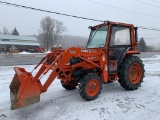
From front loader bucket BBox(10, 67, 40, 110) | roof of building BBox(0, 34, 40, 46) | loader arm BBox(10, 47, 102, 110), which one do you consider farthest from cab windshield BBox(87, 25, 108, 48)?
roof of building BBox(0, 34, 40, 46)

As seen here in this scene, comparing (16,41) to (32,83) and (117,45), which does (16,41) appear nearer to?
(117,45)

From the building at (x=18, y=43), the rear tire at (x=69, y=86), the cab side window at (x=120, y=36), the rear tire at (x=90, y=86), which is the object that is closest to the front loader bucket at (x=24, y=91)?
the rear tire at (x=90, y=86)

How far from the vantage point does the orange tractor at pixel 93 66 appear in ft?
17.7

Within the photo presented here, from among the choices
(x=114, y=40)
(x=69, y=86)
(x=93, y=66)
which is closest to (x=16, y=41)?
(x=69, y=86)

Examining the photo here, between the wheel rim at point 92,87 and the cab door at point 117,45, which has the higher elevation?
the cab door at point 117,45

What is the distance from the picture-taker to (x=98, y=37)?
7.09 metres

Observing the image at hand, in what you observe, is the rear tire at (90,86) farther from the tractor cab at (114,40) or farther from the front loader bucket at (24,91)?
the front loader bucket at (24,91)

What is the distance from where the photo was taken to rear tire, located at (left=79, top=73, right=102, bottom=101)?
19.5ft

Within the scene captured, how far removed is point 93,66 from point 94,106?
1359 mm

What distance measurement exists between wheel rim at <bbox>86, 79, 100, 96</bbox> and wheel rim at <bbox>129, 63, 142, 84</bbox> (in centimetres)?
163

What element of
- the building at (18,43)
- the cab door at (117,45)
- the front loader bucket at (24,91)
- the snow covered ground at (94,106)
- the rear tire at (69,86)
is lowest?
the snow covered ground at (94,106)

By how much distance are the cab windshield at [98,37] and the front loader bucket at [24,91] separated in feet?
8.53

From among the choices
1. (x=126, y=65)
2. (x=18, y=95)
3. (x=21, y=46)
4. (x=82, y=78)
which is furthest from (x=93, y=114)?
(x=21, y=46)

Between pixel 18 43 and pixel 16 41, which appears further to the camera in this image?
pixel 16 41
